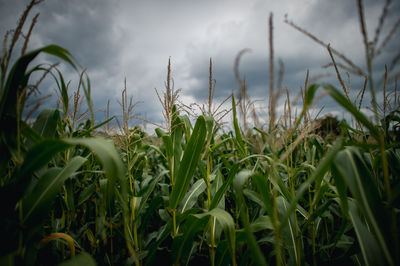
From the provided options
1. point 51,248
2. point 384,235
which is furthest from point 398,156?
point 51,248

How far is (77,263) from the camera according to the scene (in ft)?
2.78

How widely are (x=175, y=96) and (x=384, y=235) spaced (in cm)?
165

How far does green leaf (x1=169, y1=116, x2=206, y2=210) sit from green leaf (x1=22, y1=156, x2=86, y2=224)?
78 centimetres

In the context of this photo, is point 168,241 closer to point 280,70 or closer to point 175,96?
point 175,96

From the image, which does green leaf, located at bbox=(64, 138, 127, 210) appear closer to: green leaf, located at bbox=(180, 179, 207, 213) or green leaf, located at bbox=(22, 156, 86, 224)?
green leaf, located at bbox=(22, 156, 86, 224)

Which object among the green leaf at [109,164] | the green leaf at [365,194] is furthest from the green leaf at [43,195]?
the green leaf at [365,194]

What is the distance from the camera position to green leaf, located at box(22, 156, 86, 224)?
36.3 inches

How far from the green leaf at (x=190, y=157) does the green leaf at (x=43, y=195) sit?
2.55ft

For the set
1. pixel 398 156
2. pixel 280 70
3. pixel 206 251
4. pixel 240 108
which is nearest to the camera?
pixel 280 70

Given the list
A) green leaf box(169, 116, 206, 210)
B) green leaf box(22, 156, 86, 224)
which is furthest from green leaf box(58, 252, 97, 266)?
green leaf box(169, 116, 206, 210)

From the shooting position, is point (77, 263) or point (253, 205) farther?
point (253, 205)

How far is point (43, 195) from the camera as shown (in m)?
0.97

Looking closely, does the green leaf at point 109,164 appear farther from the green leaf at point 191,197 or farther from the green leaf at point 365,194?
the green leaf at point 191,197

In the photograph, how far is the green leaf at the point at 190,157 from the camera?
54.9 inches
